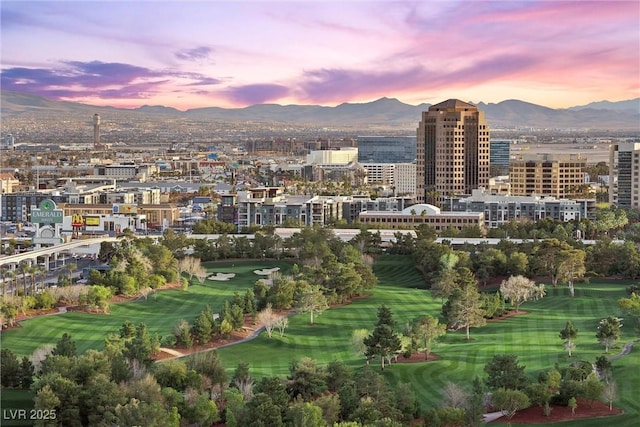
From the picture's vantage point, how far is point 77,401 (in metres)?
31.2

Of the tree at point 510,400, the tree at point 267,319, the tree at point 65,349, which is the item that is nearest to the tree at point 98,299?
the tree at point 267,319

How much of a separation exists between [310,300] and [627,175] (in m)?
69.6

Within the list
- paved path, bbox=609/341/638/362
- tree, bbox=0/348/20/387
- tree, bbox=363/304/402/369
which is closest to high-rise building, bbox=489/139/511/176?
paved path, bbox=609/341/638/362

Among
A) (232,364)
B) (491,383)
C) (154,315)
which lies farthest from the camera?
(154,315)

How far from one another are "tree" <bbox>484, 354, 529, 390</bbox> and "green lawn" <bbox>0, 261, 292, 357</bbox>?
16249 millimetres

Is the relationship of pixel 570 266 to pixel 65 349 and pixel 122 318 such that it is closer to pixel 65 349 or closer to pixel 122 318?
pixel 122 318

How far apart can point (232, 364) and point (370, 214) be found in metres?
54.2

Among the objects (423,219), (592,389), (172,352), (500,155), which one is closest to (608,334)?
(592,389)

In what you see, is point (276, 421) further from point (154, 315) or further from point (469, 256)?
point (469, 256)

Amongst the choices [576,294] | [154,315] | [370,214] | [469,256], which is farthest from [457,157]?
[154,315]

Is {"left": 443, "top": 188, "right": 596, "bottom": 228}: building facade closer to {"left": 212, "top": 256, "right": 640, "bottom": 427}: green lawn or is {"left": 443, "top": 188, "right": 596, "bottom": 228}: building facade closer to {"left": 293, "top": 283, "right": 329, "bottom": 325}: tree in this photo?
{"left": 212, "top": 256, "right": 640, "bottom": 427}: green lawn

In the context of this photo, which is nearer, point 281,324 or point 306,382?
point 306,382

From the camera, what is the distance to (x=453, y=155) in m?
117

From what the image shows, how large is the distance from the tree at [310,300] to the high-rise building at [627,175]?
65.6 meters
